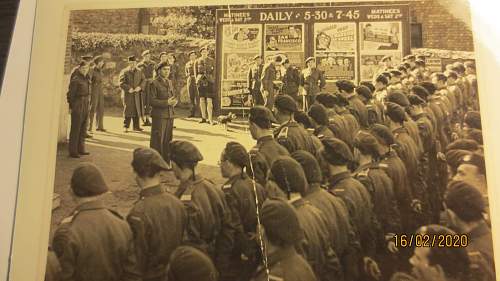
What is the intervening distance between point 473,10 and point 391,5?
22 centimetres

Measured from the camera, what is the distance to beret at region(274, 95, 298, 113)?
4.23 feet

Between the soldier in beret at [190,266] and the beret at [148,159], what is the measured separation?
228 mm

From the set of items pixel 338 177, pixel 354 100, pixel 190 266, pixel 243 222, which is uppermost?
pixel 354 100

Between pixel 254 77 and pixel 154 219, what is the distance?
473mm

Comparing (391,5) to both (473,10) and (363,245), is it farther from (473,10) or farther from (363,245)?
(363,245)

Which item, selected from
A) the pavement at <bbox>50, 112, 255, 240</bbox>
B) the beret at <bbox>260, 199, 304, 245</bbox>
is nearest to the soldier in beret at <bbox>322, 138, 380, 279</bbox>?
the beret at <bbox>260, 199, 304, 245</bbox>

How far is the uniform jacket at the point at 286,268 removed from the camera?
118cm

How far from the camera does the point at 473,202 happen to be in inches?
47.0

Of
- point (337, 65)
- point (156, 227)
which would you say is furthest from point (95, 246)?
point (337, 65)

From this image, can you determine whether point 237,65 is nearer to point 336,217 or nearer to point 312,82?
point 312,82

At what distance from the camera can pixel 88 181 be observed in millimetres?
1287

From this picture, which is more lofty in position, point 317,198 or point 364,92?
point 364,92

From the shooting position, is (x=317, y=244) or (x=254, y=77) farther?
(x=254, y=77)
